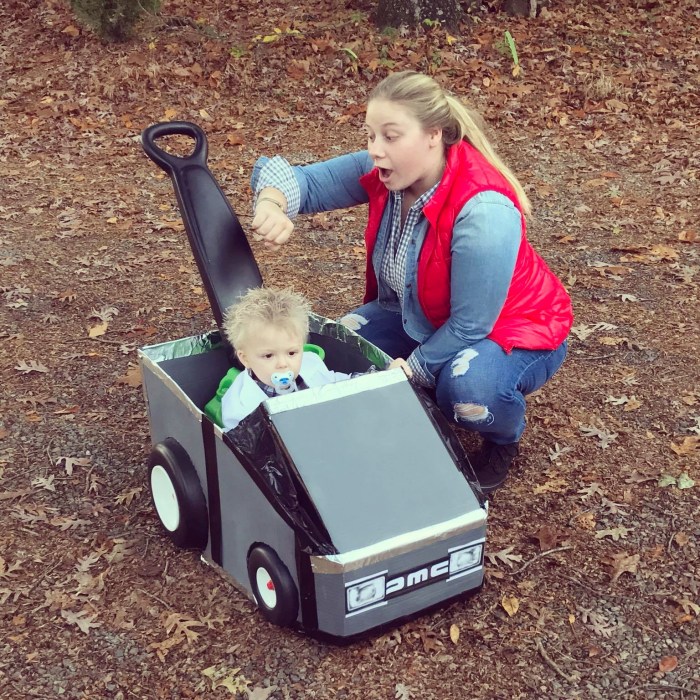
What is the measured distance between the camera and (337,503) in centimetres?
244

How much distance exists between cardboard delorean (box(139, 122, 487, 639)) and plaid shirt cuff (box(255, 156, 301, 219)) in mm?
872

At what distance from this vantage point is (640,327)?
184 inches

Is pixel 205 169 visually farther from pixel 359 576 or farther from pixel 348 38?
pixel 348 38

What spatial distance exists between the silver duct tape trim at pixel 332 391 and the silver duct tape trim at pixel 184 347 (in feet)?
2.41

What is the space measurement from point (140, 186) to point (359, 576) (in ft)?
16.1

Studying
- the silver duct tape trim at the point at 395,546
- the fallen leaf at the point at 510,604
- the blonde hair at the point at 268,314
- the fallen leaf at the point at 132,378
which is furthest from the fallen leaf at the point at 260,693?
the fallen leaf at the point at 132,378

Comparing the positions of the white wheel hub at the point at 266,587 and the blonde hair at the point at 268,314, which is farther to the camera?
the blonde hair at the point at 268,314

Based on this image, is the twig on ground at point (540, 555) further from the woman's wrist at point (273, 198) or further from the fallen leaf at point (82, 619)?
the woman's wrist at point (273, 198)

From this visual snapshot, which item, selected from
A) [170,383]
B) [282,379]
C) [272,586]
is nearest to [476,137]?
[282,379]

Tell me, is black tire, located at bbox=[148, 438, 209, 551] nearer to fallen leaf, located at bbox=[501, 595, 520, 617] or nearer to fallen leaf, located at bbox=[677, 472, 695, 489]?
fallen leaf, located at bbox=[501, 595, 520, 617]

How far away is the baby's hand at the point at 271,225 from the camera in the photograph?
310cm

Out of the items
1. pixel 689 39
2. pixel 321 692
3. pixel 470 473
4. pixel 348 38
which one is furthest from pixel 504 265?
pixel 689 39

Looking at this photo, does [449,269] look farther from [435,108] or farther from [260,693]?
[260,693]

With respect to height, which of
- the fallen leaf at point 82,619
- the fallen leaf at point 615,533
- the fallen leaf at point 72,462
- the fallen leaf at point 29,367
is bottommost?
the fallen leaf at point 29,367
